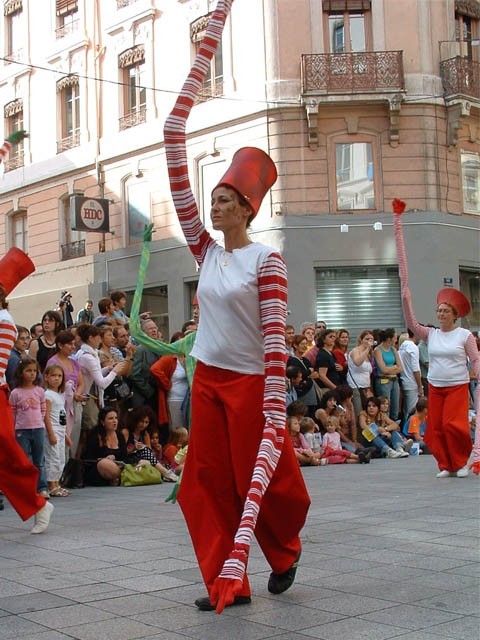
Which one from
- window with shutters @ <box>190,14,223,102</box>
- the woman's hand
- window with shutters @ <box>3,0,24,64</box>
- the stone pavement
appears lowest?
the stone pavement

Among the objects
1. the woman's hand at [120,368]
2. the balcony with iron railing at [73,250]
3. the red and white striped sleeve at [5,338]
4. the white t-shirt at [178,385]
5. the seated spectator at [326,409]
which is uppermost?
the balcony with iron railing at [73,250]

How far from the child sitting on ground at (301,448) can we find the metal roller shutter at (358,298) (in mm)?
11561

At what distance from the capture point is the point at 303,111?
2448 centimetres

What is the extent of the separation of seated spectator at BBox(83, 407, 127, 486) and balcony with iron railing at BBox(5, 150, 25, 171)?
23091 millimetres

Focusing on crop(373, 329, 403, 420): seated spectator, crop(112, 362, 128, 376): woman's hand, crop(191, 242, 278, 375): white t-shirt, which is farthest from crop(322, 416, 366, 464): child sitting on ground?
crop(191, 242, 278, 375): white t-shirt

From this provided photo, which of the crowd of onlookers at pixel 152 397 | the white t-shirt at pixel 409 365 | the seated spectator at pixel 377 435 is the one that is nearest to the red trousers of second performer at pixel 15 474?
the crowd of onlookers at pixel 152 397

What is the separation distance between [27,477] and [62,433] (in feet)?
11.3

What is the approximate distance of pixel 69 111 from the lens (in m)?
30.4

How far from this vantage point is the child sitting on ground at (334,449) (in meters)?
13.6

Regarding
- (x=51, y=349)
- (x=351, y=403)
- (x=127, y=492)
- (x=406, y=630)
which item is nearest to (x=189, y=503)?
(x=406, y=630)

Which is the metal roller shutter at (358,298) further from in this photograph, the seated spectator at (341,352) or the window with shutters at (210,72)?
the seated spectator at (341,352)

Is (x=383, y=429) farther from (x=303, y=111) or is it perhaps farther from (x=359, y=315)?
(x=303, y=111)

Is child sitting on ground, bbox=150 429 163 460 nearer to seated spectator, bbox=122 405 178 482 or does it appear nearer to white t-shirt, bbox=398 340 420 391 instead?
seated spectator, bbox=122 405 178 482

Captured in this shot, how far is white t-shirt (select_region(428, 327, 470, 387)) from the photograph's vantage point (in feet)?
33.4
